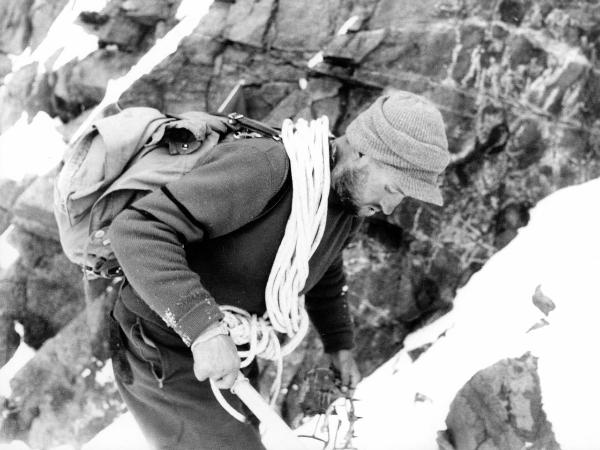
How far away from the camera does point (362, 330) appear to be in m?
4.35

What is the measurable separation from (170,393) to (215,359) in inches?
24.0

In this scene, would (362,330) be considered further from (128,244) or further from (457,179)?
(128,244)

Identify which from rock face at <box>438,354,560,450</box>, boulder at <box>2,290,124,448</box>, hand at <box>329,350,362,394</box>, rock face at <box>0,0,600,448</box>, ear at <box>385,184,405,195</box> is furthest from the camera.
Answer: rock face at <box>0,0,600,448</box>

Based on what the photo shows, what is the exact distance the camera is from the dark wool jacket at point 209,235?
183 centimetres

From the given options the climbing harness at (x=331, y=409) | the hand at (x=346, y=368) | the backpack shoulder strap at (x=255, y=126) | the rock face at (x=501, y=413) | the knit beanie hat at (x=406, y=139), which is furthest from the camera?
the rock face at (x=501, y=413)

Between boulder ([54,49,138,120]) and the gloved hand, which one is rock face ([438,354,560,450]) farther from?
boulder ([54,49,138,120])

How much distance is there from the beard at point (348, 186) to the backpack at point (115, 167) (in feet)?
0.95

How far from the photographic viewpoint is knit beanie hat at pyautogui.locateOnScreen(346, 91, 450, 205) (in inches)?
79.8

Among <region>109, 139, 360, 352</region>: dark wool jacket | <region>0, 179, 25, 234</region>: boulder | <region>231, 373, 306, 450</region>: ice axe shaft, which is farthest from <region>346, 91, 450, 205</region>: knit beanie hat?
<region>0, 179, 25, 234</region>: boulder

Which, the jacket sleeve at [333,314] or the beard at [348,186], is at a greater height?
the beard at [348,186]

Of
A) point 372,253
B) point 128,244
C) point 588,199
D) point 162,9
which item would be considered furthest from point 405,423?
point 162,9

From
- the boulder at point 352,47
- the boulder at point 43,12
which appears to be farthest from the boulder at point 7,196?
the boulder at point 352,47

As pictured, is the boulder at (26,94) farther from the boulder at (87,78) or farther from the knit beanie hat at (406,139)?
the knit beanie hat at (406,139)

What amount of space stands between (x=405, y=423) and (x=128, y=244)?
95.9 inches
